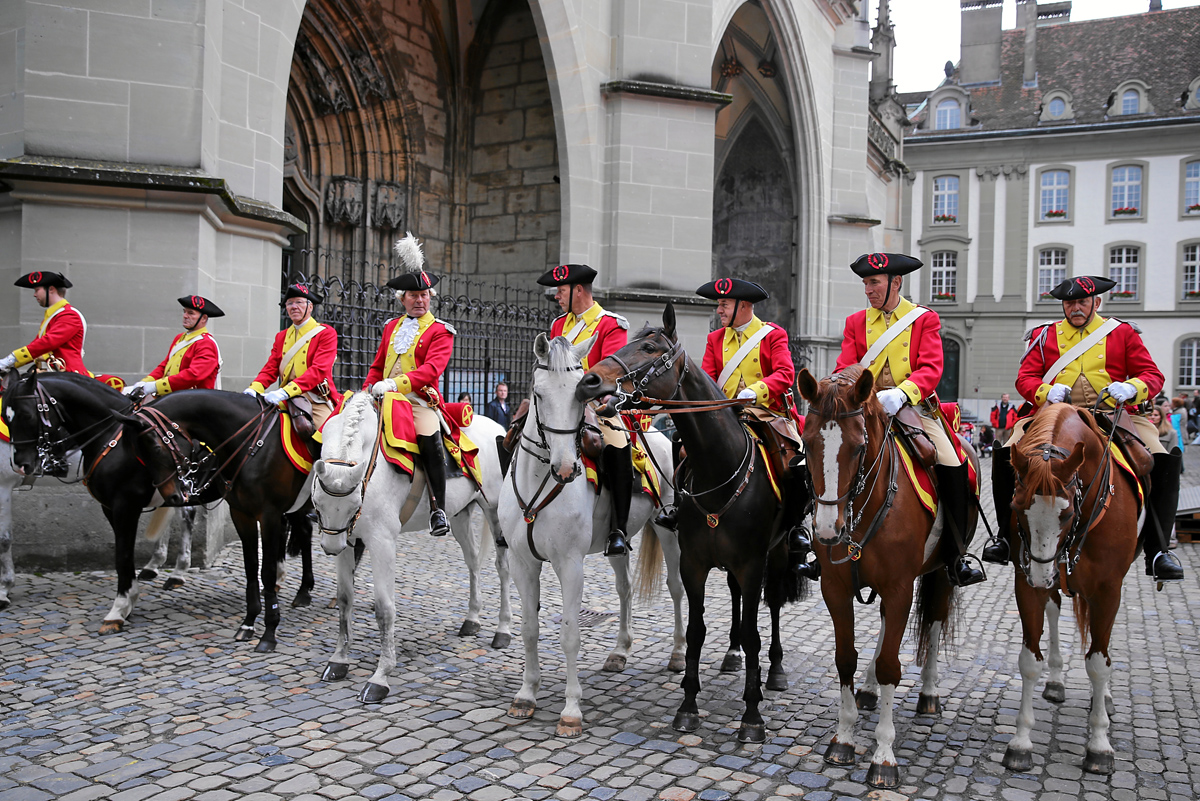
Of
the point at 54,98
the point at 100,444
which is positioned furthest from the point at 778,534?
the point at 54,98

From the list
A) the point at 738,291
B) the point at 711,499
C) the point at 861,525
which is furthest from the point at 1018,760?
the point at 738,291

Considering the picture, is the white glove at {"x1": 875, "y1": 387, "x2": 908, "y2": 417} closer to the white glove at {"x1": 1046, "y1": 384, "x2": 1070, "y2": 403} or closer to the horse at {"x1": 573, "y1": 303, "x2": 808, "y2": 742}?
the horse at {"x1": 573, "y1": 303, "x2": 808, "y2": 742}

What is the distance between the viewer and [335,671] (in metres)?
5.17

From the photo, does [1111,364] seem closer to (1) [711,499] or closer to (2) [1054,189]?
(1) [711,499]

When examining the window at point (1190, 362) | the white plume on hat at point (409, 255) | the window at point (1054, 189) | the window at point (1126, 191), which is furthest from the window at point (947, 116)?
the white plume on hat at point (409, 255)

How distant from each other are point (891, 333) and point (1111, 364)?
1253 millimetres

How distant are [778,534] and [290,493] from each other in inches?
136

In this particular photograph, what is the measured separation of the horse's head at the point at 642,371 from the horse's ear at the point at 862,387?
918mm

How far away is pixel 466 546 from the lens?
652 centimetres

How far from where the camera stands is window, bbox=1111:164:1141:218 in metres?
37.8

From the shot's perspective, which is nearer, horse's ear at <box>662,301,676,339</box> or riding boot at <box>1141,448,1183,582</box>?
horse's ear at <box>662,301,676,339</box>

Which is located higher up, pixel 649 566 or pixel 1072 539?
pixel 1072 539

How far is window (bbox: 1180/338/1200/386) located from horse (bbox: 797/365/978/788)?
39.7 meters

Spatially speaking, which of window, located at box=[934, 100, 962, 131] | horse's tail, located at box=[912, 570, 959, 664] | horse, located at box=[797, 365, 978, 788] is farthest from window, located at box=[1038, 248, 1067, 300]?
horse, located at box=[797, 365, 978, 788]
